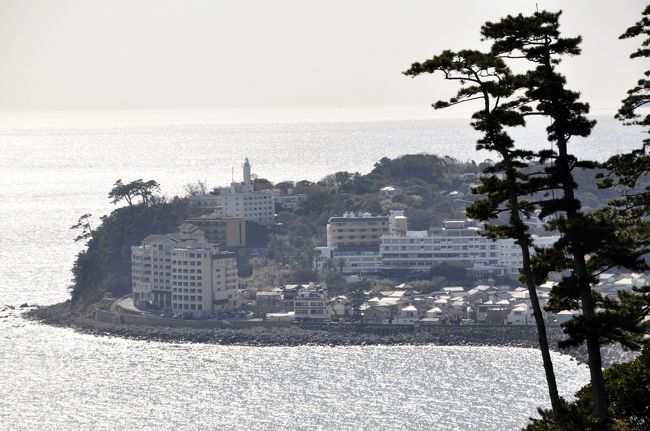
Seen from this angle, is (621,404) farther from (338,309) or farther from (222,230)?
(222,230)

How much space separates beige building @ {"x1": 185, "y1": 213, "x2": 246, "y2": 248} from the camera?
63.0 m

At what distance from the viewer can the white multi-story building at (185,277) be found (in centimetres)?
5441

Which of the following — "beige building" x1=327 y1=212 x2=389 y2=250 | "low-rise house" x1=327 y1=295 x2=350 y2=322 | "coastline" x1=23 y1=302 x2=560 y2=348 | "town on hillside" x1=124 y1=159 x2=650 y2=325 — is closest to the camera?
"coastline" x1=23 y1=302 x2=560 y2=348

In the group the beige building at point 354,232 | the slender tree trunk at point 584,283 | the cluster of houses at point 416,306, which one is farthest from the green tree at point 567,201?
the beige building at point 354,232

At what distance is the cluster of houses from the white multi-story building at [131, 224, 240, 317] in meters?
1.47

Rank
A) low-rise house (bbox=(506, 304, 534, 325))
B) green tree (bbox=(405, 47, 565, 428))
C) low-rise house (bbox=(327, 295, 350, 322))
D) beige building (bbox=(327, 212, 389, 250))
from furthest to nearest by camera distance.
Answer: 1. beige building (bbox=(327, 212, 389, 250))
2. low-rise house (bbox=(327, 295, 350, 322))
3. low-rise house (bbox=(506, 304, 534, 325))
4. green tree (bbox=(405, 47, 565, 428))

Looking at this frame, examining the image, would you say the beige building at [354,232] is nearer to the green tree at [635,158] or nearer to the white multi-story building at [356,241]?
the white multi-story building at [356,241]

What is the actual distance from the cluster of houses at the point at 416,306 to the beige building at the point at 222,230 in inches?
335

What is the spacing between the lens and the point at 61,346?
165ft

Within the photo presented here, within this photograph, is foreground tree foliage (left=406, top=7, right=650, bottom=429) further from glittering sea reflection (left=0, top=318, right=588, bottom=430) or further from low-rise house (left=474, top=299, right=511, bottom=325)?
low-rise house (left=474, top=299, right=511, bottom=325)

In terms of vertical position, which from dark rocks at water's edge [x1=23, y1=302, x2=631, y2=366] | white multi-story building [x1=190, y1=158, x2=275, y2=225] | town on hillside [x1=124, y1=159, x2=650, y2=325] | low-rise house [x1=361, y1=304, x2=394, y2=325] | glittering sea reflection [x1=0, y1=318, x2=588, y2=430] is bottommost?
glittering sea reflection [x1=0, y1=318, x2=588, y2=430]

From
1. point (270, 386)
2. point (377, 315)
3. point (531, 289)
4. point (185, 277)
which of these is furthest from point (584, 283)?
point (185, 277)

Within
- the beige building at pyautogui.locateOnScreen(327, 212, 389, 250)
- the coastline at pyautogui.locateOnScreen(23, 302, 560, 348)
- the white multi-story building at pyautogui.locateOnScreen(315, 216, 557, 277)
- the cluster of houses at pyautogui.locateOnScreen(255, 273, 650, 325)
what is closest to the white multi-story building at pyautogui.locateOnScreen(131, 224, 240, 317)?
the cluster of houses at pyautogui.locateOnScreen(255, 273, 650, 325)

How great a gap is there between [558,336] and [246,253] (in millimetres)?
18336
